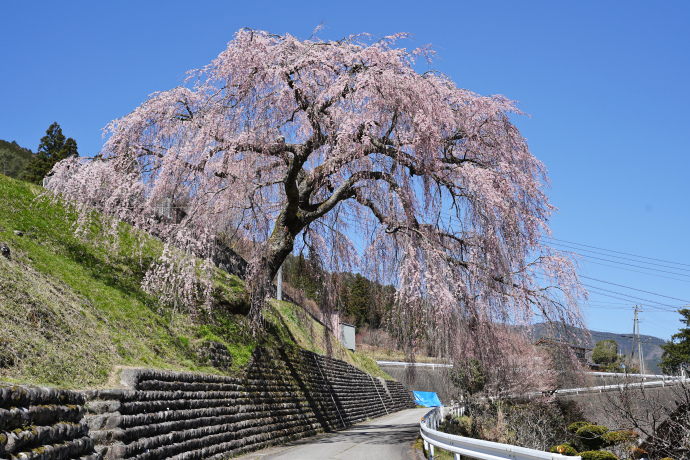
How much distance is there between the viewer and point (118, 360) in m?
8.65

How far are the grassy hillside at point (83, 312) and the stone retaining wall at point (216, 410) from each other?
492 millimetres

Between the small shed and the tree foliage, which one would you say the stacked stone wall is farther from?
the tree foliage

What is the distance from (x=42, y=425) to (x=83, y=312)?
433 centimetres

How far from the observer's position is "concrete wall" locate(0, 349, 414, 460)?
5285 mm

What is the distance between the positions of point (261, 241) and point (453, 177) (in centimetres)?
542

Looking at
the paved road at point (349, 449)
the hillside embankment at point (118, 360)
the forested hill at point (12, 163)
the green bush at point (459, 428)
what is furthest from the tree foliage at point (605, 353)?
the forested hill at point (12, 163)

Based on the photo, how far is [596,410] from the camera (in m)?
25.4

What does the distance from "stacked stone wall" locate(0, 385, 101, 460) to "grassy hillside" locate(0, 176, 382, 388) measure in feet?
2.52

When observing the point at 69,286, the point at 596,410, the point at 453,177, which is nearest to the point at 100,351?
the point at 69,286

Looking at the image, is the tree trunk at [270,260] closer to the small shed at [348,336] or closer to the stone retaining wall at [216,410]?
the stone retaining wall at [216,410]

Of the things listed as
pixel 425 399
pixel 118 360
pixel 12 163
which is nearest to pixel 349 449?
pixel 118 360

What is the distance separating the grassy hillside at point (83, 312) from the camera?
7383 mm

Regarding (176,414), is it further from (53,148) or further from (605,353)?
(605,353)

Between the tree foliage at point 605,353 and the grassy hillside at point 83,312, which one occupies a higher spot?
the grassy hillside at point 83,312
